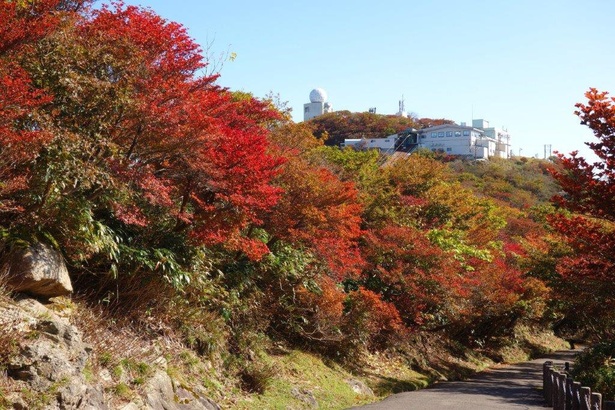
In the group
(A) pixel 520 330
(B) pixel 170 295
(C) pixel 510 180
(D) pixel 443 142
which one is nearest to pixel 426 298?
(B) pixel 170 295

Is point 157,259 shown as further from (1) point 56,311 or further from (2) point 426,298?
(2) point 426,298

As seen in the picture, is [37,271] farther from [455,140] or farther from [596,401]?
[455,140]

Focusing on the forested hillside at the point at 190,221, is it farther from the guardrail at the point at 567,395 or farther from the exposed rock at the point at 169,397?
the guardrail at the point at 567,395

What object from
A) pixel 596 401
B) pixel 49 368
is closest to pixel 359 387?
pixel 596 401

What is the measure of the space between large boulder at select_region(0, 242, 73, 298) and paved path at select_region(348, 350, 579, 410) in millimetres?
7023

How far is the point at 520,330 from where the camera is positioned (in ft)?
107

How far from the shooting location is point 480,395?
16250 mm

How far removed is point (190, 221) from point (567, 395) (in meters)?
7.53

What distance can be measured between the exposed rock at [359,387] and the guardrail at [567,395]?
4195 millimetres

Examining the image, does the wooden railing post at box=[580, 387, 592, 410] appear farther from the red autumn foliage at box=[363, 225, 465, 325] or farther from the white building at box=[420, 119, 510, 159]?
the white building at box=[420, 119, 510, 159]

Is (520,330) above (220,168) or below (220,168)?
below

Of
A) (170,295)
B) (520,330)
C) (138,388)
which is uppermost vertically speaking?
(170,295)

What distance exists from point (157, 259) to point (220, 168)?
1.87 metres

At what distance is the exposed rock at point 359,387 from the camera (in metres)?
15.6
